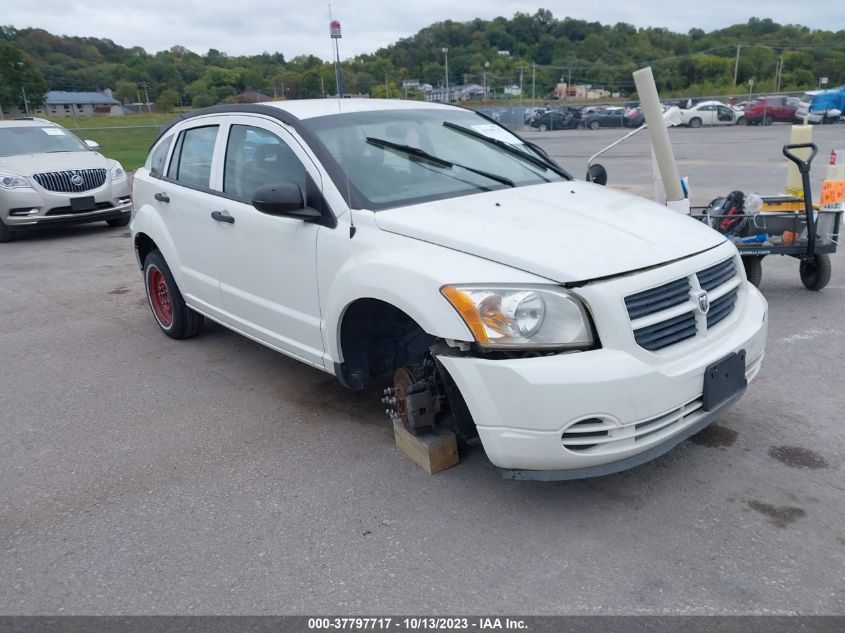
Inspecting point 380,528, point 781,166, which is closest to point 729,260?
point 380,528

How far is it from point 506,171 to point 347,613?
8.89 feet

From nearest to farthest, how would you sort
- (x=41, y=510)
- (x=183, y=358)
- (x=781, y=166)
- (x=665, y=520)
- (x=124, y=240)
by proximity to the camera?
(x=665, y=520), (x=41, y=510), (x=183, y=358), (x=124, y=240), (x=781, y=166)

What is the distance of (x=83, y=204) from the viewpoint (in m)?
10.8

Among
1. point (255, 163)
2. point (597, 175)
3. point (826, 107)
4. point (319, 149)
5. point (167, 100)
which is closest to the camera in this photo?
point (319, 149)

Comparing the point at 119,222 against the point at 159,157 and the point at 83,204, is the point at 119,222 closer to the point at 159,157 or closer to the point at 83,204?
the point at 83,204

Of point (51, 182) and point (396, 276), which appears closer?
point (396, 276)

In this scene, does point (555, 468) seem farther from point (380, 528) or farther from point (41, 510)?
point (41, 510)

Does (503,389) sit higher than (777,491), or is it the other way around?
(503,389)

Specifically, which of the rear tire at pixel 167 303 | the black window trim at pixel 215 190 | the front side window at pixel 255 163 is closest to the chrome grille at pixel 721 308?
the black window trim at pixel 215 190

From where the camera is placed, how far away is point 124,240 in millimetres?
10836

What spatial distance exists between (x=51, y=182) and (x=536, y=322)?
32.6 feet

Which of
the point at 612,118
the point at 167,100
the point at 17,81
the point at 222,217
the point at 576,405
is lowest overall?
the point at 612,118

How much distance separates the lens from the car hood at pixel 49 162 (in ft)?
34.5

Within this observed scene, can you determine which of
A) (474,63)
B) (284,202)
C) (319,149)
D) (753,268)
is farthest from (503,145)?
(474,63)
